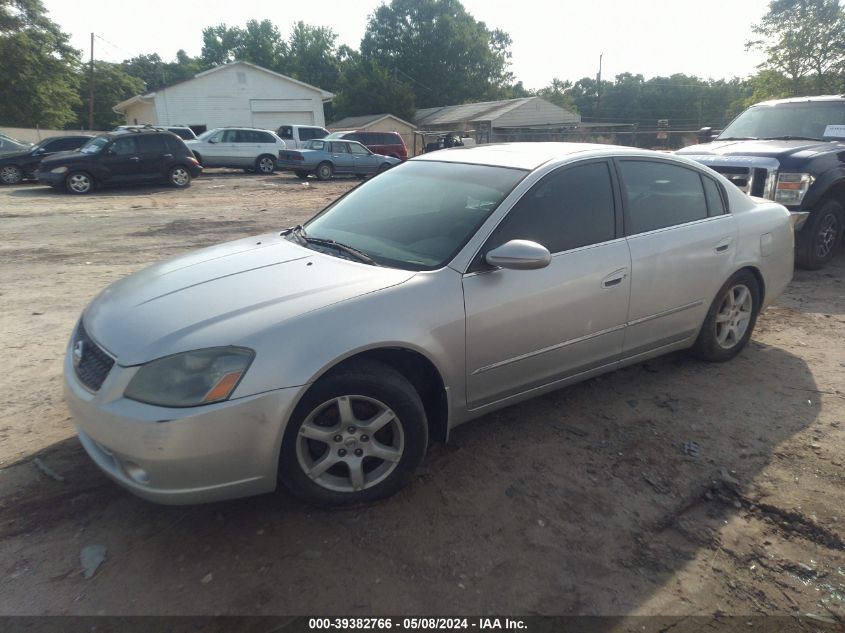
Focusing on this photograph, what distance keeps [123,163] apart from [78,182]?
4.12 feet

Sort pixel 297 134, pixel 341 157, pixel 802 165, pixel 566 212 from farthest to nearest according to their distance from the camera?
pixel 297 134 < pixel 341 157 < pixel 802 165 < pixel 566 212

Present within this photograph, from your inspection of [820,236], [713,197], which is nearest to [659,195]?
[713,197]

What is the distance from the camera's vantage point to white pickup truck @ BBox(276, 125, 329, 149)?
27578mm

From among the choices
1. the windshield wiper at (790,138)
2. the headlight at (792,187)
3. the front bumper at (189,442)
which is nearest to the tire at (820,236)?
the headlight at (792,187)

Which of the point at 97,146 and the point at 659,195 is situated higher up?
the point at 97,146

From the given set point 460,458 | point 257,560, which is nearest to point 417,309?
point 460,458

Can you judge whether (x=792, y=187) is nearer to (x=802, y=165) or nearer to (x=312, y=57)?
(x=802, y=165)

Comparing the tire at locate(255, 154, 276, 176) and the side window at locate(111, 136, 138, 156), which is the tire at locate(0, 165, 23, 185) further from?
the tire at locate(255, 154, 276, 176)

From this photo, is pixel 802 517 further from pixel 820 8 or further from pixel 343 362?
pixel 820 8

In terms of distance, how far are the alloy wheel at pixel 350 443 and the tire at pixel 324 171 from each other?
20.7 meters

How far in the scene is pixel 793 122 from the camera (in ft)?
27.5

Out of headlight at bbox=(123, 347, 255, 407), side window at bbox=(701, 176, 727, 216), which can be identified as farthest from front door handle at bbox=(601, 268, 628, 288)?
headlight at bbox=(123, 347, 255, 407)

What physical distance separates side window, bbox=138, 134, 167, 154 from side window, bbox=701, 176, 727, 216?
53.8 ft

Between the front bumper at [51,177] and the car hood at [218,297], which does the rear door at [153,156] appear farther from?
the car hood at [218,297]
